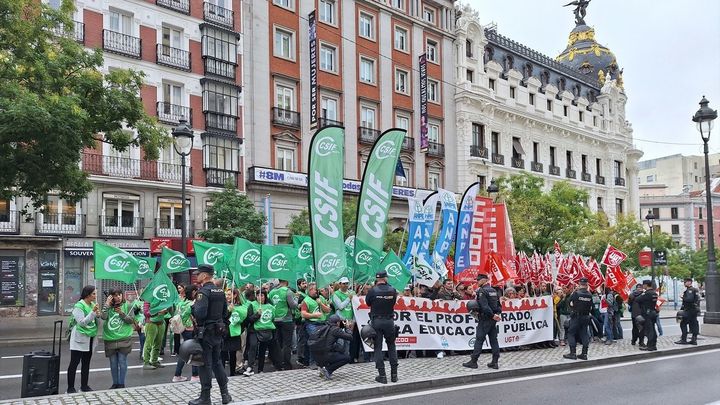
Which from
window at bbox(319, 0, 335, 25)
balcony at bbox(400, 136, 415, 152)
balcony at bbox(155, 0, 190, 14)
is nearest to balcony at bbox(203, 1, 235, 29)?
balcony at bbox(155, 0, 190, 14)

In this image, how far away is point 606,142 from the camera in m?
62.7

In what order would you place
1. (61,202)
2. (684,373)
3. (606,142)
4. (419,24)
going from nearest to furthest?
(684,373) < (61,202) < (419,24) < (606,142)

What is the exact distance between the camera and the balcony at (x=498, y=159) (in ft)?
162

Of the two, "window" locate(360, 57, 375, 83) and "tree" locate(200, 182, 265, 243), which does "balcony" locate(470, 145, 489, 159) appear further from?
"tree" locate(200, 182, 265, 243)

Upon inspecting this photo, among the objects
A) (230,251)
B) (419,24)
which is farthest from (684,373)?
(419,24)

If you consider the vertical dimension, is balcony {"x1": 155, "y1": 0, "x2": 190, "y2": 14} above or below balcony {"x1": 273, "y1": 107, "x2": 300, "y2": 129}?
above

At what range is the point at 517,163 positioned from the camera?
51281 mm

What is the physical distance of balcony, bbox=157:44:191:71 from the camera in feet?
108

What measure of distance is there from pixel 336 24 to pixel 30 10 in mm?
22066

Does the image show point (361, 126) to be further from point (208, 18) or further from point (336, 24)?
point (208, 18)

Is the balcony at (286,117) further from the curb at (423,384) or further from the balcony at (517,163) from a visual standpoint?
the curb at (423,384)

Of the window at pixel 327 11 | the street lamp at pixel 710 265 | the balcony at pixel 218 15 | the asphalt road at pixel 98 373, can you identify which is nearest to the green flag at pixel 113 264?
the asphalt road at pixel 98 373

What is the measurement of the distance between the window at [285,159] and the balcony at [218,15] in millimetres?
6801

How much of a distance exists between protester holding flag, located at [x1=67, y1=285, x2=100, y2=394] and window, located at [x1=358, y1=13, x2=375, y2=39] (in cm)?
3332
